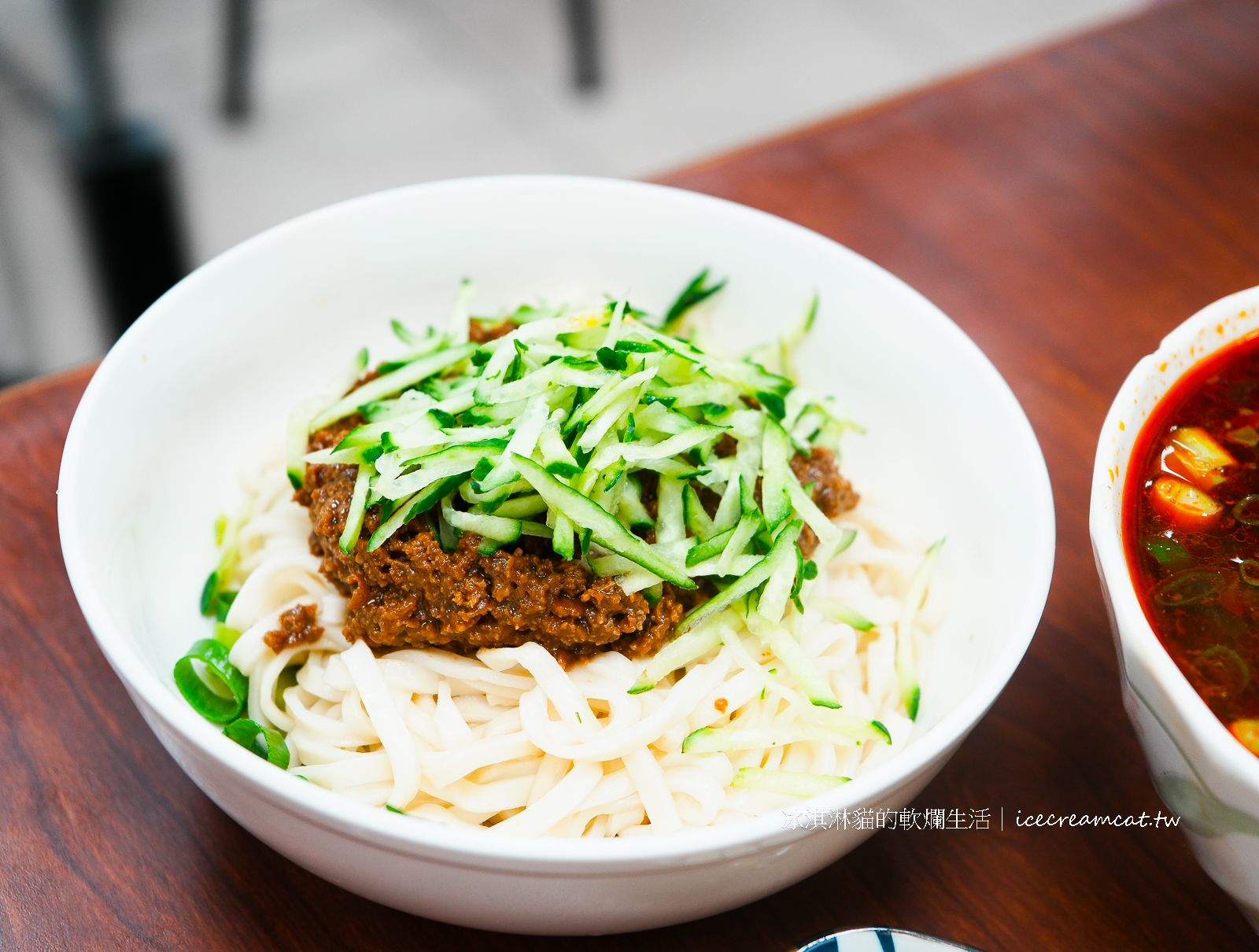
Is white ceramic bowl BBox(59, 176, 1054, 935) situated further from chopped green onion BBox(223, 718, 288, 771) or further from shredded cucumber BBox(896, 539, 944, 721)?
chopped green onion BBox(223, 718, 288, 771)

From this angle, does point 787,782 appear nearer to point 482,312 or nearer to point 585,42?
point 482,312

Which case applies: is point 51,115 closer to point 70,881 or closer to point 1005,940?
point 70,881

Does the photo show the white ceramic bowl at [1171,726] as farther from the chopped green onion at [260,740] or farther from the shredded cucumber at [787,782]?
the chopped green onion at [260,740]

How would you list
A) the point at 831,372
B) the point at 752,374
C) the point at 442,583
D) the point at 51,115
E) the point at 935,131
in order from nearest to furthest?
the point at 442,583
the point at 752,374
the point at 831,372
the point at 935,131
the point at 51,115

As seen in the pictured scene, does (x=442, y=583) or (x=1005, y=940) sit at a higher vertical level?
(x=442, y=583)

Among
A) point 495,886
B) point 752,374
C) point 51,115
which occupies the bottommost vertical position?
point 51,115

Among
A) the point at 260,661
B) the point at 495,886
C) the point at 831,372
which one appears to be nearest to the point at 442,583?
the point at 260,661

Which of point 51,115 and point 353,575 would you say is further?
point 51,115

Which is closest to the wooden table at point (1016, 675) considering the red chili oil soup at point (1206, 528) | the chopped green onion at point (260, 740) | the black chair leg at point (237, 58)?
the chopped green onion at point (260, 740)
